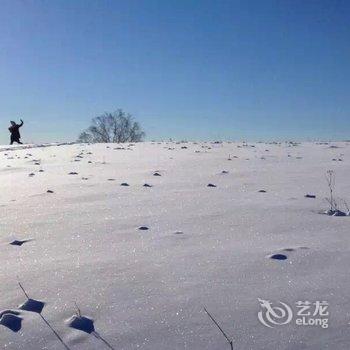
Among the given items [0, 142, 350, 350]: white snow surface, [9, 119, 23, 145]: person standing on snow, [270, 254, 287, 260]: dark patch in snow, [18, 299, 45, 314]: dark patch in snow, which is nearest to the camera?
[0, 142, 350, 350]: white snow surface

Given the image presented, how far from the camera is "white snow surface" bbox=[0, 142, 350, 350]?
1.80 m

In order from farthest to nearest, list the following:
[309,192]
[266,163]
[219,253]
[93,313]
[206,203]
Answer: [266,163] < [309,192] < [206,203] < [219,253] < [93,313]

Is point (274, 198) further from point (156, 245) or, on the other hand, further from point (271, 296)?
point (271, 296)

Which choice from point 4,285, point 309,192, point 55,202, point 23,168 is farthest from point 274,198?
point 23,168

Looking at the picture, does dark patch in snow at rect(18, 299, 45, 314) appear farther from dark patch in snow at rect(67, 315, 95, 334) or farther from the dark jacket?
the dark jacket

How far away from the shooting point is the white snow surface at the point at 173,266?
71.0 inches

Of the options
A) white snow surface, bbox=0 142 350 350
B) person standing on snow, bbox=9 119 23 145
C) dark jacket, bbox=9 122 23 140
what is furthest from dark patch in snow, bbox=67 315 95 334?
dark jacket, bbox=9 122 23 140

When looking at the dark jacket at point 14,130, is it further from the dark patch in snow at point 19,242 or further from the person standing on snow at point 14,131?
the dark patch in snow at point 19,242

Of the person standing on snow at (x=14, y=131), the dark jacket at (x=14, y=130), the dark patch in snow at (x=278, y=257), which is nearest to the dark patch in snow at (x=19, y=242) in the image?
the dark patch in snow at (x=278, y=257)

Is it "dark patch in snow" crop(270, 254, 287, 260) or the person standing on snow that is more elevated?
the person standing on snow

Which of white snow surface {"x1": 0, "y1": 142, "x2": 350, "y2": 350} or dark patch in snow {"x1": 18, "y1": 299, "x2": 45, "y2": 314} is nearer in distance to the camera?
white snow surface {"x1": 0, "y1": 142, "x2": 350, "y2": 350}

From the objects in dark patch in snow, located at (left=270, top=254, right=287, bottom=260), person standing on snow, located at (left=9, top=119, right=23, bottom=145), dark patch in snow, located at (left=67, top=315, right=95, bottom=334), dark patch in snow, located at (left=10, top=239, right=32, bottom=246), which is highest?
person standing on snow, located at (left=9, top=119, right=23, bottom=145)

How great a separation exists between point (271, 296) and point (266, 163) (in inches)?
267

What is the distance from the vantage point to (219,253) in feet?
9.07
